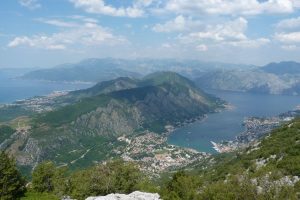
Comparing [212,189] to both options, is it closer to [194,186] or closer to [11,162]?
[194,186]

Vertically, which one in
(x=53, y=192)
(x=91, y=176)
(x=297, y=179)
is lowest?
(x=53, y=192)

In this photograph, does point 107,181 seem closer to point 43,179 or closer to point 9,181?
point 9,181

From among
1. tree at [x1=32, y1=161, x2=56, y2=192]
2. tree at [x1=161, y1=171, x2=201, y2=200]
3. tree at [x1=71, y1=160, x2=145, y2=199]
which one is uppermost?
tree at [x1=161, y1=171, x2=201, y2=200]

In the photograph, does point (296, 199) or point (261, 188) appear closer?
point (296, 199)

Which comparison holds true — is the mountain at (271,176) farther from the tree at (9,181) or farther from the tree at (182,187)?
the tree at (9,181)

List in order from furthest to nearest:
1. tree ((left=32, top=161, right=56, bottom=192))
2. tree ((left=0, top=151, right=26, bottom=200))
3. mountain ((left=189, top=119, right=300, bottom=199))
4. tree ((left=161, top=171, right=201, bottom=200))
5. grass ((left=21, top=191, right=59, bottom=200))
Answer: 1. tree ((left=32, top=161, right=56, bottom=192))
2. grass ((left=21, top=191, right=59, bottom=200))
3. tree ((left=0, top=151, right=26, bottom=200))
4. tree ((left=161, top=171, right=201, bottom=200))
5. mountain ((left=189, top=119, right=300, bottom=199))

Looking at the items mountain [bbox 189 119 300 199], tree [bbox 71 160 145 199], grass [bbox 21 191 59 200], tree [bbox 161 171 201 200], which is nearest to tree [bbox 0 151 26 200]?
grass [bbox 21 191 59 200]

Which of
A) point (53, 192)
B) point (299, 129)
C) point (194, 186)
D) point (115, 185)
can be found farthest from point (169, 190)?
point (299, 129)

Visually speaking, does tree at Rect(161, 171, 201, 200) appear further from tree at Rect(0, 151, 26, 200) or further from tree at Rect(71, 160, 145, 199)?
tree at Rect(0, 151, 26, 200)

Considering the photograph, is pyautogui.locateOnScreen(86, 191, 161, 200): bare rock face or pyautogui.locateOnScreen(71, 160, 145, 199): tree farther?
pyautogui.locateOnScreen(71, 160, 145, 199): tree
